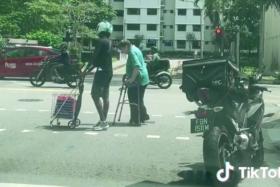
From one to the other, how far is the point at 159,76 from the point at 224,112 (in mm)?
17686

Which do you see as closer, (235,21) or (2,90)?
(2,90)

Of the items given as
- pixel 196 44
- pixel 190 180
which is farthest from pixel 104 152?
pixel 196 44

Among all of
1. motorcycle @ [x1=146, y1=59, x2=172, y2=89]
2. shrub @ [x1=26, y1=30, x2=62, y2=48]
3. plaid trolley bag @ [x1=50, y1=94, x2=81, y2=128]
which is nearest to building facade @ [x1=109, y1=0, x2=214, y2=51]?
shrub @ [x1=26, y1=30, x2=62, y2=48]

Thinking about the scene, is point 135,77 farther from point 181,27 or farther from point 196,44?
point 181,27

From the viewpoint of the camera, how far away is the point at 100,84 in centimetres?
1226

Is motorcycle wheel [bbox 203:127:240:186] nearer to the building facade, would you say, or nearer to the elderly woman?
the elderly woman

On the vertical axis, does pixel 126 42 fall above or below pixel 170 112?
above

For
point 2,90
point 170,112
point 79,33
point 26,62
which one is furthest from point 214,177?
point 79,33

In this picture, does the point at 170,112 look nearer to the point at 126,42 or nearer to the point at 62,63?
the point at 126,42

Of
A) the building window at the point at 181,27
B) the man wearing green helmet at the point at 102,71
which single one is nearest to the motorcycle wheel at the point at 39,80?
the man wearing green helmet at the point at 102,71

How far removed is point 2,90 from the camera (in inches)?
876

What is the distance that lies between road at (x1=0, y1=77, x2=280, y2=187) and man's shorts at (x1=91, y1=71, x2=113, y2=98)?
2.43ft

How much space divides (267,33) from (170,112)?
142 ft

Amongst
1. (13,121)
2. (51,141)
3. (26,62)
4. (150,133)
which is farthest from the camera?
(26,62)
